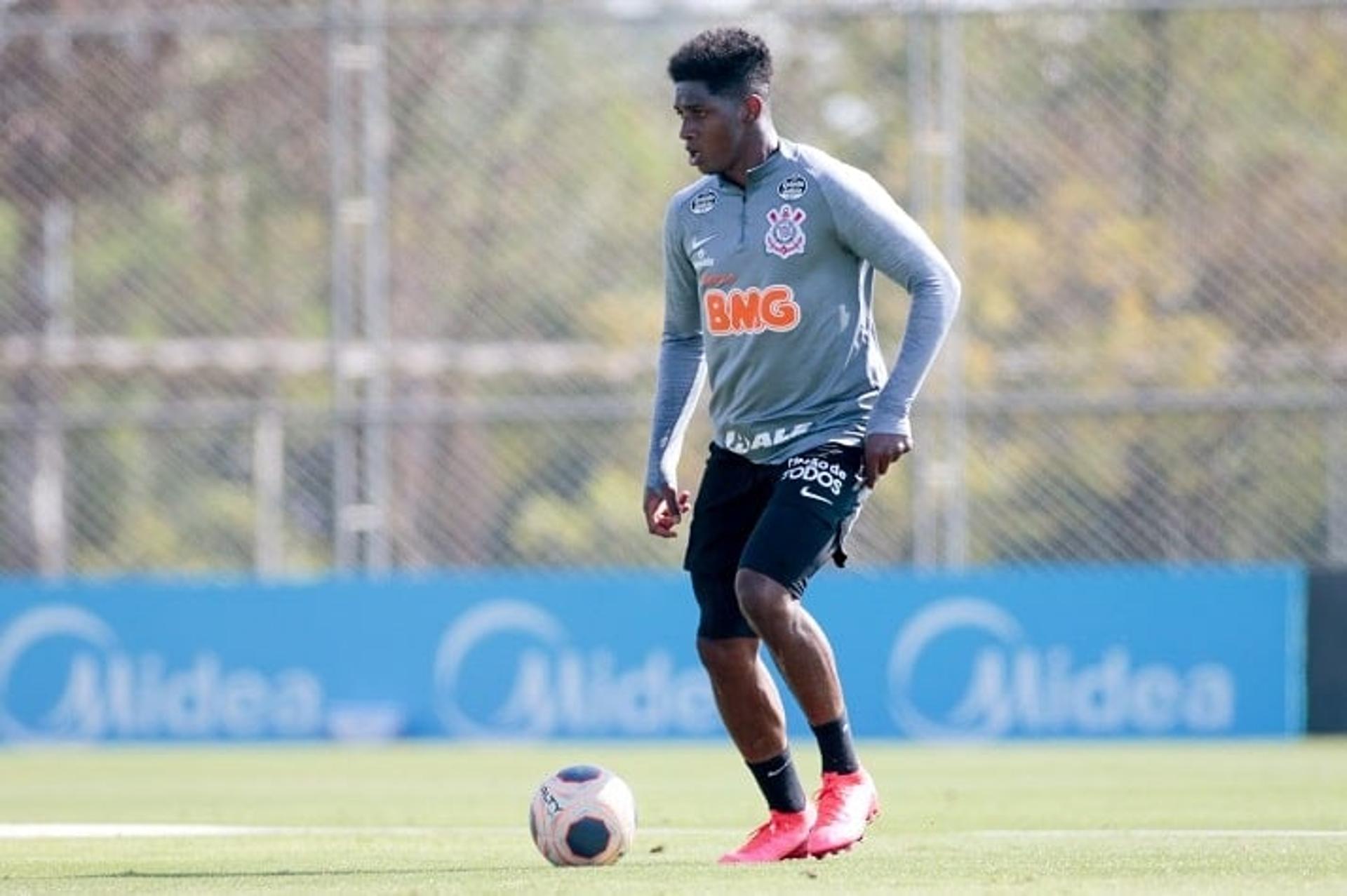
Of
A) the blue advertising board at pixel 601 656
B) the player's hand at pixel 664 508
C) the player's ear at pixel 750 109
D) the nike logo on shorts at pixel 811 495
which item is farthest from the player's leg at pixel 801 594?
the blue advertising board at pixel 601 656

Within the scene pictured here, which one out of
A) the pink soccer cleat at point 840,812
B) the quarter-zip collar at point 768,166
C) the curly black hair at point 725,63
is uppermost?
the curly black hair at point 725,63

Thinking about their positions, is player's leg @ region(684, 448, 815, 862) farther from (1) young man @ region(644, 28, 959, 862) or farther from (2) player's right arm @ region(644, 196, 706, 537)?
(2) player's right arm @ region(644, 196, 706, 537)

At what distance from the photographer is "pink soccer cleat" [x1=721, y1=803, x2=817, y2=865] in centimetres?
740

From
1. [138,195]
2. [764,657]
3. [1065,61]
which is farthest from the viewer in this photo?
[138,195]

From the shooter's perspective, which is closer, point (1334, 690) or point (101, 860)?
point (101, 860)

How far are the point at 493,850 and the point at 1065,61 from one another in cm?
972

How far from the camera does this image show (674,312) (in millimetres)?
8070

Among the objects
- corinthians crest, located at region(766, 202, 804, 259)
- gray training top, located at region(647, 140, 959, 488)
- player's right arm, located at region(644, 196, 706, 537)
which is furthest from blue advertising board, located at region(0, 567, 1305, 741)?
corinthians crest, located at region(766, 202, 804, 259)

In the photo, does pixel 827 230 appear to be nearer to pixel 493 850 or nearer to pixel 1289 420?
pixel 493 850

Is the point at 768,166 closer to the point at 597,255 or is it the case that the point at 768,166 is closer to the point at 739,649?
the point at 739,649

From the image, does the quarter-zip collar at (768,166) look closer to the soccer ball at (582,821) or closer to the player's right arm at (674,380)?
the player's right arm at (674,380)

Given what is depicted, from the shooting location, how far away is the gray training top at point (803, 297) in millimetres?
7465

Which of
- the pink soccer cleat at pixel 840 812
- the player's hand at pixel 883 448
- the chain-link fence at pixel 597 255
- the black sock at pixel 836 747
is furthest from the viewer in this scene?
the chain-link fence at pixel 597 255

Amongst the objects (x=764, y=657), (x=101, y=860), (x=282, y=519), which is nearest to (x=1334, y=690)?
(x=764, y=657)
